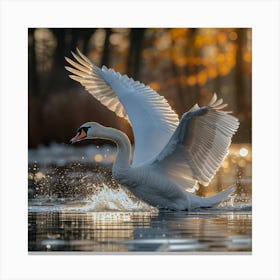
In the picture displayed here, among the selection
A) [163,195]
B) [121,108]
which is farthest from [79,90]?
[163,195]

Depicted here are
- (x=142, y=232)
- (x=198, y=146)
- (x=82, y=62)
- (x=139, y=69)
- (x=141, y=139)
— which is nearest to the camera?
(x=142, y=232)

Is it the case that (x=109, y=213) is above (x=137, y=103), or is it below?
below

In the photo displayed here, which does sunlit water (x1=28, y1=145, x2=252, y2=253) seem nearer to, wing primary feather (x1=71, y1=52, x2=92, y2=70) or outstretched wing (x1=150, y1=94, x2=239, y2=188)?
outstretched wing (x1=150, y1=94, x2=239, y2=188)

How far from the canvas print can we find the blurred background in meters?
0.01

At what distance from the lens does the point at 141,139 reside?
15898mm

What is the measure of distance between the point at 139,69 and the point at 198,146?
2.06 m

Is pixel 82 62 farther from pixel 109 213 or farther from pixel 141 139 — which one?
pixel 109 213

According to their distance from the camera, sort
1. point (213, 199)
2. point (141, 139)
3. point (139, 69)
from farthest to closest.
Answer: point (139, 69) → point (141, 139) → point (213, 199)

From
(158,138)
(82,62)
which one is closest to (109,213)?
(158,138)

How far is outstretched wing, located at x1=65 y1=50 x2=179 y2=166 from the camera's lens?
1590 centimetres

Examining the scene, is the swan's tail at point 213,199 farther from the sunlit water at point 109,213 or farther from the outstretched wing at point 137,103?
the outstretched wing at point 137,103

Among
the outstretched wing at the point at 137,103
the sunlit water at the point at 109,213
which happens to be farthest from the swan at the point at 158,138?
the sunlit water at the point at 109,213

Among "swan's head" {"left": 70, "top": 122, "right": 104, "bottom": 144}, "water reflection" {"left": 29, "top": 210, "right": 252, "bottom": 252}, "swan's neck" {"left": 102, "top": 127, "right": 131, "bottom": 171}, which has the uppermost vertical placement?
"swan's head" {"left": 70, "top": 122, "right": 104, "bottom": 144}

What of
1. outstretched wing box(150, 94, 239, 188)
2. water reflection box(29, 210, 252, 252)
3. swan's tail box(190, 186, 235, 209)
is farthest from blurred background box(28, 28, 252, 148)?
water reflection box(29, 210, 252, 252)
